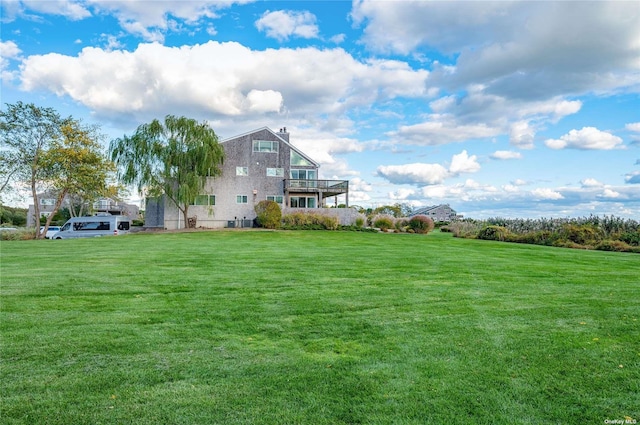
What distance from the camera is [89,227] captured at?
28562 millimetres

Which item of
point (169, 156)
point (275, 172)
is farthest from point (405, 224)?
point (169, 156)

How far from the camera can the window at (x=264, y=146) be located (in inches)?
1410

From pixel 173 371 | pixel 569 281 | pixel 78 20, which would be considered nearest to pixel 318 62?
pixel 78 20

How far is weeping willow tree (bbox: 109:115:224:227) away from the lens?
102 feet

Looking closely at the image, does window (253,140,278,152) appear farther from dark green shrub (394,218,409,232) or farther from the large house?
dark green shrub (394,218,409,232)

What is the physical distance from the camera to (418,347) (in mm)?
4234

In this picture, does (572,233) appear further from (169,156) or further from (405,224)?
(169,156)

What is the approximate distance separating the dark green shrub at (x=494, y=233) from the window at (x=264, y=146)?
1943cm

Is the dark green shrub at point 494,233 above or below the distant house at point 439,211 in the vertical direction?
below

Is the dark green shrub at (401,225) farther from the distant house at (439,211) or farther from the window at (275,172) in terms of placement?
the distant house at (439,211)

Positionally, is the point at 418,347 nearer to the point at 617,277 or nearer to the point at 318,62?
the point at 617,277

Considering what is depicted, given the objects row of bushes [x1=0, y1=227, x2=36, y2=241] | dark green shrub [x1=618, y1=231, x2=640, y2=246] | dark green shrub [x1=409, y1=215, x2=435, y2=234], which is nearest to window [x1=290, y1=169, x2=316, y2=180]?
dark green shrub [x1=409, y1=215, x2=435, y2=234]

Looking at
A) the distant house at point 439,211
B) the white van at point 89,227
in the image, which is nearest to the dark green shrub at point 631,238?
the white van at point 89,227

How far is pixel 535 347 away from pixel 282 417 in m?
2.97
